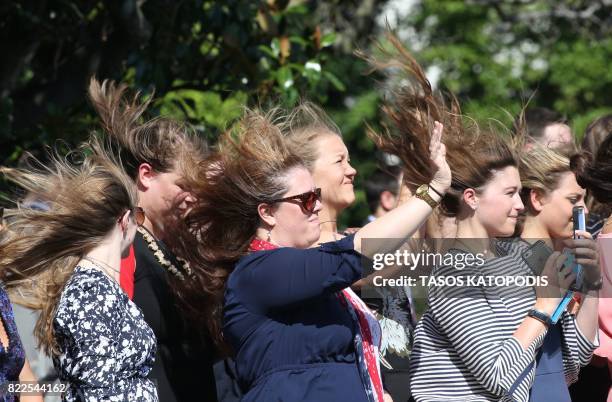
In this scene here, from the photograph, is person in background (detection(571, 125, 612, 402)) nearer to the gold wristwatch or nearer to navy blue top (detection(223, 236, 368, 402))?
the gold wristwatch

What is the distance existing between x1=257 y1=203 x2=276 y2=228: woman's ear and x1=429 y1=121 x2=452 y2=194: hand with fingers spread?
0.59 m

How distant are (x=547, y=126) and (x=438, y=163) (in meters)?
2.63

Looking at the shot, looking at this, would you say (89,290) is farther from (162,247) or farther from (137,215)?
(162,247)

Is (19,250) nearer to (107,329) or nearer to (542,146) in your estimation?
(107,329)

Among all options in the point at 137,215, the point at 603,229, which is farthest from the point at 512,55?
the point at 137,215

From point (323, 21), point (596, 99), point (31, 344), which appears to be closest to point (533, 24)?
point (596, 99)

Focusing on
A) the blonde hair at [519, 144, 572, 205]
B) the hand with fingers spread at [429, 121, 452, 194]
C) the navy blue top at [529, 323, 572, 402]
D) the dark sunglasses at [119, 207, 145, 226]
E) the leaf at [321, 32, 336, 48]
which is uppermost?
the hand with fingers spread at [429, 121, 452, 194]

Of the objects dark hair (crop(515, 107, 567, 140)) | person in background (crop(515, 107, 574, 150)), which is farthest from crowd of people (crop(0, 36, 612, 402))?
dark hair (crop(515, 107, 567, 140))

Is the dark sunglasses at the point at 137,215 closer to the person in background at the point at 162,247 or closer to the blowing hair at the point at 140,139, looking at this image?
the person in background at the point at 162,247

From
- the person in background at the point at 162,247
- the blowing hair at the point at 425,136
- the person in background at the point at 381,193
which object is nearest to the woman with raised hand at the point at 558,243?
the blowing hair at the point at 425,136

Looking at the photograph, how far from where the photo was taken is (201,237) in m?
4.32

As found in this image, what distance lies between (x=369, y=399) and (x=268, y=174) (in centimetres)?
86

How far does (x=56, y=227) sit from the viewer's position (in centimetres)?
402

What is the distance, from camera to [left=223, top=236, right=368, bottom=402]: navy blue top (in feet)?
12.0
